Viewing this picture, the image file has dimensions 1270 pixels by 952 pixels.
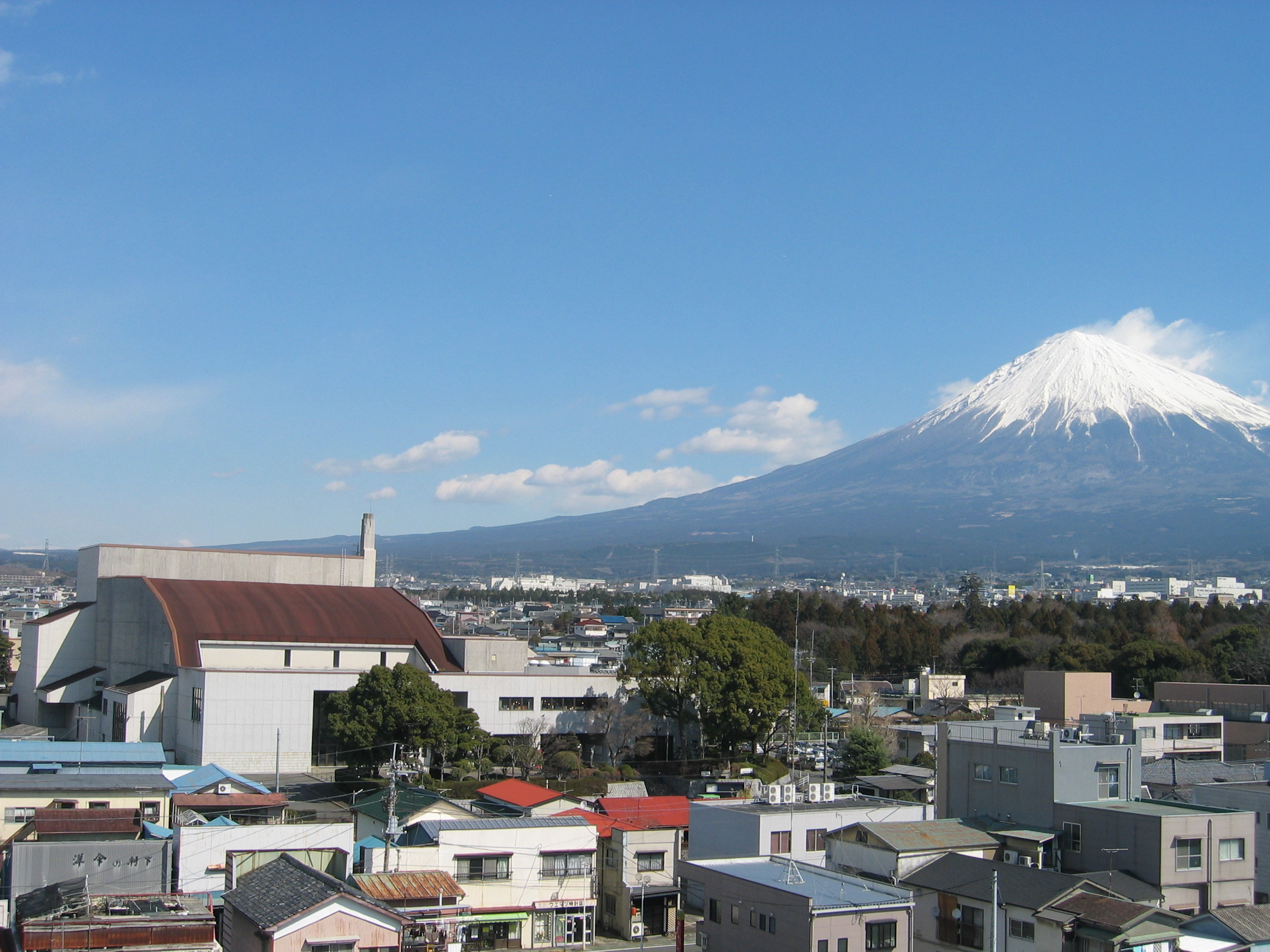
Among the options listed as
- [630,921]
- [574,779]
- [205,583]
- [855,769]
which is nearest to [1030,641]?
[855,769]

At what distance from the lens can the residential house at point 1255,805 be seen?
66.2 feet

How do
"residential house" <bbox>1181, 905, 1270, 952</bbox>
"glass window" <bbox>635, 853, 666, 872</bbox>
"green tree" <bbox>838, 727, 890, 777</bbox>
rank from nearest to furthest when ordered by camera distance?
"residential house" <bbox>1181, 905, 1270, 952</bbox> → "glass window" <bbox>635, 853, 666, 872</bbox> → "green tree" <bbox>838, 727, 890, 777</bbox>

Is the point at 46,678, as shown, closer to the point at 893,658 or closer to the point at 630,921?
the point at 630,921

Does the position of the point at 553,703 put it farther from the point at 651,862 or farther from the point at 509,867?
the point at 509,867

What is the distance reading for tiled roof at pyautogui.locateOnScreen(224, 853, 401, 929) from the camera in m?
13.8

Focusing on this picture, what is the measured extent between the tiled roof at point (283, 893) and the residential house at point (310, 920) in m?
0.01

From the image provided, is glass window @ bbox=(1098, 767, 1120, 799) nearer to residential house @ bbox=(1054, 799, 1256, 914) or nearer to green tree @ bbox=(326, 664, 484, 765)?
residential house @ bbox=(1054, 799, 1256, 914)

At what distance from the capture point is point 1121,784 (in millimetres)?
21234

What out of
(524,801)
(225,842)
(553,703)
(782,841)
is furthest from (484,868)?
(553,703)

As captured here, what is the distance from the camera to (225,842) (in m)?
17.4

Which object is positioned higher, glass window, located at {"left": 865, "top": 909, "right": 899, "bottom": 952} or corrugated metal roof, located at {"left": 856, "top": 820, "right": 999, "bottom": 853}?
corrugated metal roof, located at {"left": 856, "top": 820, "right": 999, "bottom": 853}

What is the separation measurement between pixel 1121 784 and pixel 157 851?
1615 cm

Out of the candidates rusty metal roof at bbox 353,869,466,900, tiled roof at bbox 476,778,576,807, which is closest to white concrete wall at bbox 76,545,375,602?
tiled roof at bbox 476,778,576,807

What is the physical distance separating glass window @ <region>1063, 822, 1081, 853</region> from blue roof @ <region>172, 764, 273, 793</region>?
1492cm
